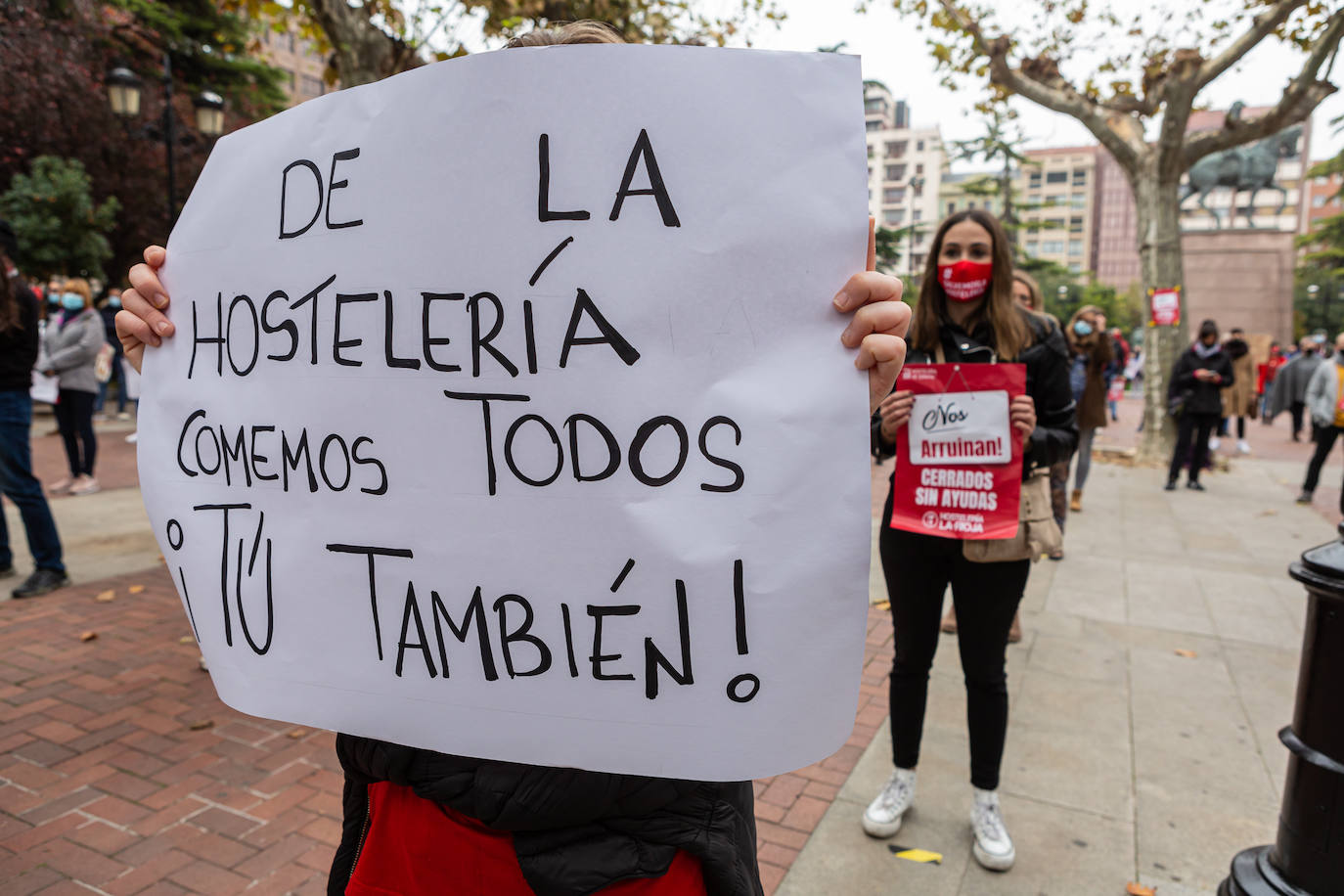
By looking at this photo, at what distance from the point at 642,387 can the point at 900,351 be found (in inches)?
13.5

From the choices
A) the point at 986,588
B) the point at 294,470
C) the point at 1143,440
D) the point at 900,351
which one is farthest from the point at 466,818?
the point at 1143,440

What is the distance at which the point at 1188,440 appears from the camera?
33.5ft

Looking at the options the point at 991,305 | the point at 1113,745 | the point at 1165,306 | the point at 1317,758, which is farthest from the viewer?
the point at 1165,306

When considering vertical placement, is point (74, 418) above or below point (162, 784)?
above

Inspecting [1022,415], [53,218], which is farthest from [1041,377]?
[53,218]

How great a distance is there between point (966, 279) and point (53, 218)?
1743 cm

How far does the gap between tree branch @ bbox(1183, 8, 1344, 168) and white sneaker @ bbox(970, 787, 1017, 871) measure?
12048mm

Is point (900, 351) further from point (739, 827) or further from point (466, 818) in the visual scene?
point (466, 818)

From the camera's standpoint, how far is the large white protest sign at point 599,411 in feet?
3.76

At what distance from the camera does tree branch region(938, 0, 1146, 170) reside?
12.1 meters

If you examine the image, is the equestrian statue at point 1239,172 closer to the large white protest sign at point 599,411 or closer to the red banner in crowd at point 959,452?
the red banner in crowd at point 959,452

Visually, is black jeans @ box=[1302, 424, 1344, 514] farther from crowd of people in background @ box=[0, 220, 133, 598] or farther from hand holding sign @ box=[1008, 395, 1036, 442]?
crowd of people in background @ box=[0, 220, 133, 598]

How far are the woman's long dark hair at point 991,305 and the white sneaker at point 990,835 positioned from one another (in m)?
1.40

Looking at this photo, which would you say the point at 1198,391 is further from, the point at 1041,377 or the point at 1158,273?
the point at 1041,377
